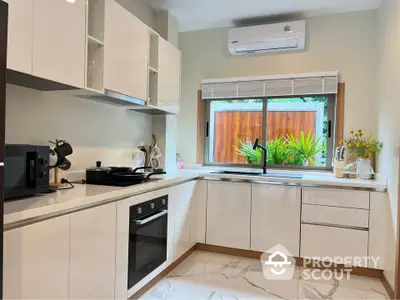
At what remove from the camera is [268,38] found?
3404 mm

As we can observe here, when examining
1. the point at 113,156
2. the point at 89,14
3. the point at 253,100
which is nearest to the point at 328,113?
the point at 253,100

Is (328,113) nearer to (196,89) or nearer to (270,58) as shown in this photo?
(270,58)

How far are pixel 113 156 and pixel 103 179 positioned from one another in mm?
640

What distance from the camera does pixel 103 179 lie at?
2281mm

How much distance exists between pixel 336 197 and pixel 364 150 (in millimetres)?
619

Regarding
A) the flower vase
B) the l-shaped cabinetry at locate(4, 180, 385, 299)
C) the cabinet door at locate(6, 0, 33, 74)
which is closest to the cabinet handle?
the l-shaped cabinetry at locate(4, 180, 385, 299)

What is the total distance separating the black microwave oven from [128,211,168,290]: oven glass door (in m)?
0.69

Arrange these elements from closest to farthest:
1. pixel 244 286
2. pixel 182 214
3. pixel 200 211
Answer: pixel 244 286
pixel 182 214
pixel 200 211

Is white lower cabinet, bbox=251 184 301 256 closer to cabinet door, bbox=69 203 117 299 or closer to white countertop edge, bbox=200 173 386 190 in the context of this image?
white countertop edge, bbox=200 173 386 190

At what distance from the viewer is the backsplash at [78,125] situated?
6.40 ft

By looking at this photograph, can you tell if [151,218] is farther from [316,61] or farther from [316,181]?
[316,61]

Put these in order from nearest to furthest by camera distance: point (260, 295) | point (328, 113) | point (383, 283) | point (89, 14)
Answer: point (89, 14) < point (260, 295) < point (383, 283) < point (328, 113)

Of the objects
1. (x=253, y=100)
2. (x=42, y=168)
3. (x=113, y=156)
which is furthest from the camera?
(x=253, y=100)

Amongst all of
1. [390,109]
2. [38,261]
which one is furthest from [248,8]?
[38,261]
